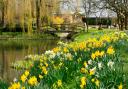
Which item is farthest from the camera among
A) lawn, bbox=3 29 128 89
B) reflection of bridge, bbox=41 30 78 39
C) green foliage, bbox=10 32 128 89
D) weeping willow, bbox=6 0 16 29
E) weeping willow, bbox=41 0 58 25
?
reflection of bridge, bbox=41 30 78 39

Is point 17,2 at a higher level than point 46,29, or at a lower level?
higher

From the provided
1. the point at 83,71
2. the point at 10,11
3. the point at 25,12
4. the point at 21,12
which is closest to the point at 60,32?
the point at 25,12

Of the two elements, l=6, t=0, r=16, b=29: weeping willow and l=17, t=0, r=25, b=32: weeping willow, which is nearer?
l=17, t=0, r=25, b=32: weeping willow

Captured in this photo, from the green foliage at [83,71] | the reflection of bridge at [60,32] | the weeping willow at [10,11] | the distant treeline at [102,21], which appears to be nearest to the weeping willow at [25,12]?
the weeping willow at [10,11]

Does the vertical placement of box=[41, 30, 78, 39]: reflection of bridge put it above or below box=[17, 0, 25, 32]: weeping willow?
below

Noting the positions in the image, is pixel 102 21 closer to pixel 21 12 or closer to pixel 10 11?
pixel 10 11

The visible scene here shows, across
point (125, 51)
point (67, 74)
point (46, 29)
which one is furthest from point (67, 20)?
point (67, 74)

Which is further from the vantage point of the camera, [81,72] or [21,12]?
[21,12]

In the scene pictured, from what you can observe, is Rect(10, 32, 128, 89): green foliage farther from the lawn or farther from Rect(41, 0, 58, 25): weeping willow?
Rect(41, 0, 58, 25): weeping willow

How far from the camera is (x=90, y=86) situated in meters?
5.38

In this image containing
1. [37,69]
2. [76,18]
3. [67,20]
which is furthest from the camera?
[76,18]

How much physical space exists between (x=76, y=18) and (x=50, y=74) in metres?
49.5

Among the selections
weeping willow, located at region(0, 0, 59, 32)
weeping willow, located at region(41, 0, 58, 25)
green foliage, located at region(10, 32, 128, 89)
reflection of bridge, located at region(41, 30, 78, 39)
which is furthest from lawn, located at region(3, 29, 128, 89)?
reflection of bridge, located at region(41, 30, 78, 39)

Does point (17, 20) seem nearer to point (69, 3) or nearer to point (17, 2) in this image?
point (17, 2)
